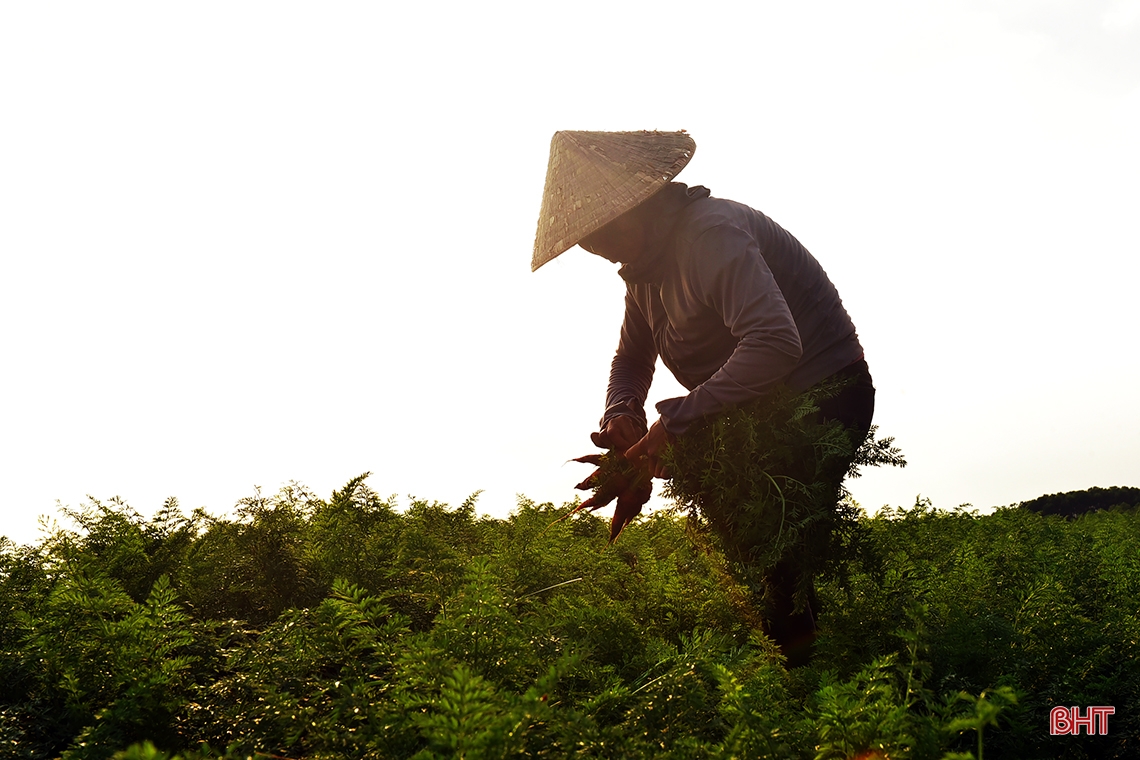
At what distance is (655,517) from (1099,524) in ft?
15.2

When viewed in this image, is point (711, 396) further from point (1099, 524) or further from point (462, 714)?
point (1099, 524)

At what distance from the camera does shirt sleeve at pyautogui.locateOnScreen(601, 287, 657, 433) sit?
4574 millimetres

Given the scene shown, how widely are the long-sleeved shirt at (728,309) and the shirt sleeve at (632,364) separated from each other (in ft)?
0.06

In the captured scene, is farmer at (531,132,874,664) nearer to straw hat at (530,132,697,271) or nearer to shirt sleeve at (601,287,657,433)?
straw hat at (530,132,697,271)

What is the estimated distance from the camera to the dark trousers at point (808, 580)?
12.1ft

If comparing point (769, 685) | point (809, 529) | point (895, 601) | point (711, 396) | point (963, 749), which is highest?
point (711, 396)

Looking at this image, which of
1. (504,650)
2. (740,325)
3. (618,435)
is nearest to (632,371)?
(618,435)

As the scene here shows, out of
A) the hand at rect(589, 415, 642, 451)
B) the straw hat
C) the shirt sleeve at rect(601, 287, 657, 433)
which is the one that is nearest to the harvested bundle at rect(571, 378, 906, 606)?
the hand at rect(589, 415, 642, 451)

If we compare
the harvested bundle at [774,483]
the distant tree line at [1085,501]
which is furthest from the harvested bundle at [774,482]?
the distant tree line at [1085,501]

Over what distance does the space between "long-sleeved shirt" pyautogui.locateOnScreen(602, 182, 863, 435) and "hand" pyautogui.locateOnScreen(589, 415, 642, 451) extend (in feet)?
0.62

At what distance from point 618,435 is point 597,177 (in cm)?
133

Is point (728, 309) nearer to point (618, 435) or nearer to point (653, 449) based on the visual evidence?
point (653, 449)

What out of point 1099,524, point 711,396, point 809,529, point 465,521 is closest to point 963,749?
point 809,529

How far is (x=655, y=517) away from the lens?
7.27 metres
